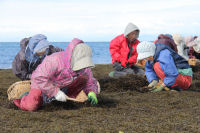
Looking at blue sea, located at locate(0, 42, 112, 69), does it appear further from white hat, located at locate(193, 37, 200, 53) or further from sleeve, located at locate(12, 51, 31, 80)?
sleeve, located at locate(12, 51, 31, 80)

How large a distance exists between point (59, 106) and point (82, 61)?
718mm

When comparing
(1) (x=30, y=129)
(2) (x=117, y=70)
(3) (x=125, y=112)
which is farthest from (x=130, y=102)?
(2) (x=117, y=70)

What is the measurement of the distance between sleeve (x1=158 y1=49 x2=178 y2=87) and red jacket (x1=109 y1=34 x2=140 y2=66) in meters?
1.97

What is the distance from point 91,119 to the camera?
9.53ft

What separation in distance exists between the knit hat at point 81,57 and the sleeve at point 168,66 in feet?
5.49

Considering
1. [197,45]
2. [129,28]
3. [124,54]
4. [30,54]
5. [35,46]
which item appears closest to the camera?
[35,46]

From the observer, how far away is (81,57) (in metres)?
3.08

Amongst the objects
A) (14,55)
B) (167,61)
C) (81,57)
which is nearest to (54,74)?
(81,57)

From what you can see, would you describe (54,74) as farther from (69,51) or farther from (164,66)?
(164,66)

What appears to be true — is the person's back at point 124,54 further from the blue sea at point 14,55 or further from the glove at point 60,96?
the blue sea at point 14,55

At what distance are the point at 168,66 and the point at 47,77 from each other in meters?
1.92

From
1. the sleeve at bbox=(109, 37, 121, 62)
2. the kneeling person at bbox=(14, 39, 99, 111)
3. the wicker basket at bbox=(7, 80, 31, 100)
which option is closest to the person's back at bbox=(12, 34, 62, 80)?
the wicker basket at bbox=(7, 80, 31, 100)

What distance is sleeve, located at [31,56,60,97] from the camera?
3.26 metres

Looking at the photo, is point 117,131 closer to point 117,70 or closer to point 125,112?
point 125,112
